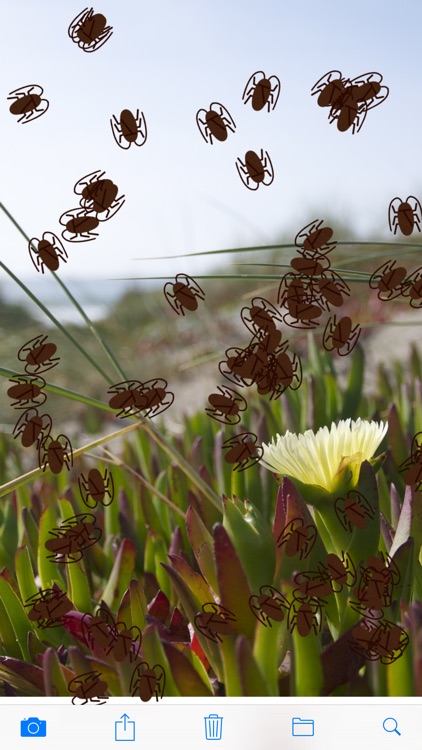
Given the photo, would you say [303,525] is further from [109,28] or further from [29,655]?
[109,28]

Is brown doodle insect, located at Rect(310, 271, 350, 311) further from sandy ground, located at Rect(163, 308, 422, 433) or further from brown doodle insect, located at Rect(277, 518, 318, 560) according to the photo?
sandy ground, located at Rect(163, 308, 422, 433)

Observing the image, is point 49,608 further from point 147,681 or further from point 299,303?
point 299,303

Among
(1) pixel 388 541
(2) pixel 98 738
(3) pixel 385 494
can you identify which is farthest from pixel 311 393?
(2) pixel 98 738

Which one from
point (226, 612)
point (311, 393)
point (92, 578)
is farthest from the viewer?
point (311, 393)

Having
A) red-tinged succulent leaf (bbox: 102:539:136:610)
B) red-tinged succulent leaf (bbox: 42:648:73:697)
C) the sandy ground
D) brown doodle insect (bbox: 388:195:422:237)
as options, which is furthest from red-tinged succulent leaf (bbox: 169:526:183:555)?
the sandy ground

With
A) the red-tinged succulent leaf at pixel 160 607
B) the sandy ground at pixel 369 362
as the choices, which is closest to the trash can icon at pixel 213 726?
the red-tinged succulent leaf at pixel 160 607

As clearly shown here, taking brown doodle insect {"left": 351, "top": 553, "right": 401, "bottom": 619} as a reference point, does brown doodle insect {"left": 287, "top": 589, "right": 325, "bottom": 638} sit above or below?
below

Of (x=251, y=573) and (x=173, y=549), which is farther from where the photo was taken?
(x=173, y=549)
